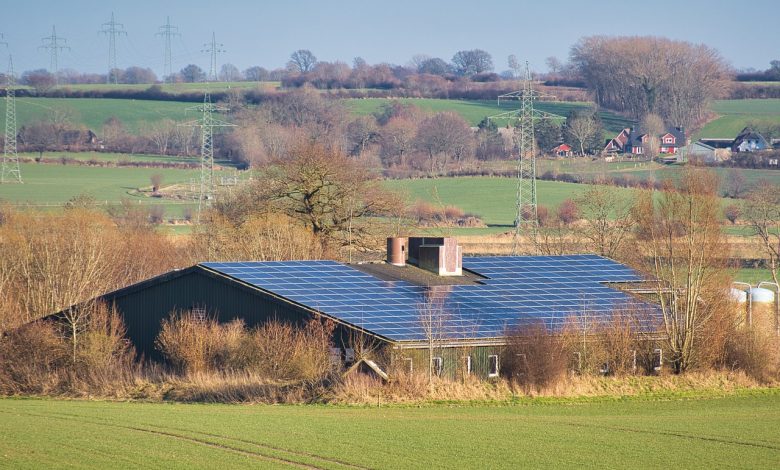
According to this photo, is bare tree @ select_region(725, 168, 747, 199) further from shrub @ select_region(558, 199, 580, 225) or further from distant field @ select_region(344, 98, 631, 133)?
distant field @ select_region(344, 98, 631, 133)

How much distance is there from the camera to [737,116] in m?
156

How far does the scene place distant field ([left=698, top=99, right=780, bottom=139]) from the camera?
150750 millimetres

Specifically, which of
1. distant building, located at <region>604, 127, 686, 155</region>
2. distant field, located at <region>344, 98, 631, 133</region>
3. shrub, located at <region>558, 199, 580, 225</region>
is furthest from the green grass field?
distant field, located at <region>344, 98, 631, 133</region>

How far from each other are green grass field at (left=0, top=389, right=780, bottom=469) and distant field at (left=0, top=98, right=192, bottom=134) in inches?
4467

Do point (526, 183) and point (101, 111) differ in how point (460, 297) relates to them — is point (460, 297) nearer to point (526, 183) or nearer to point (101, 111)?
point (526, 183)

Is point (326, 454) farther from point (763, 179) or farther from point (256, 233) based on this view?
point (763, 179)

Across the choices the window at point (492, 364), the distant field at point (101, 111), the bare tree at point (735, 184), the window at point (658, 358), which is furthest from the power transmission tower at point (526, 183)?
the distant field at point (101, 111)

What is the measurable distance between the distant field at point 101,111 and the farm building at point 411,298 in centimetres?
10034

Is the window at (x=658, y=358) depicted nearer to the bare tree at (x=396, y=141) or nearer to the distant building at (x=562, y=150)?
the bare tree at (x=396, y=141)

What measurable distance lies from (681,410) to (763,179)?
7472 centimetres

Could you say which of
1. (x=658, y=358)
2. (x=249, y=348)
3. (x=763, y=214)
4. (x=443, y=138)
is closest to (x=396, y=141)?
(x=443, y=138)

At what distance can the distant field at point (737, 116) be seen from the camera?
151 metres

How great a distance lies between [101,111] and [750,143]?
3050 inches

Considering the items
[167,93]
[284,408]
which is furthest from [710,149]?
[284,408]
